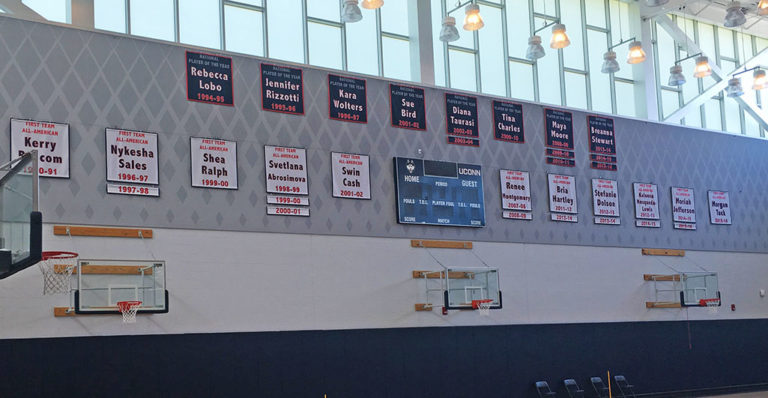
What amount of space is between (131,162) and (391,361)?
6754mm

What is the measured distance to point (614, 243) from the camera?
22688 mm

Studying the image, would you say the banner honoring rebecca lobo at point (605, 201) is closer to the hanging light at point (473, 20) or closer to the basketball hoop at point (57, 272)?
the hanging light at point (473, 20)

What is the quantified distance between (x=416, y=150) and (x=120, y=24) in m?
6.81

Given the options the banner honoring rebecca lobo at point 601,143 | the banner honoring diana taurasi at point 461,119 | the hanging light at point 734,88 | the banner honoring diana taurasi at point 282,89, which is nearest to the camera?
the banner honoring diana taurasi at point 282,89

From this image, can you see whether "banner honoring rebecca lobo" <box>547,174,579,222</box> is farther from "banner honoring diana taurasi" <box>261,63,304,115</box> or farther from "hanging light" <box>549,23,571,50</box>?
"banner honoring diana taurasi" <box>261,63,304,115</box>

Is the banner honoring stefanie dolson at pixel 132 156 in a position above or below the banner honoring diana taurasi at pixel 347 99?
below

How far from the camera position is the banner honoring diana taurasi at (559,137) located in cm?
2205

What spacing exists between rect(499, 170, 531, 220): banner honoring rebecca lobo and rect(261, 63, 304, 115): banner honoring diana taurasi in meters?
5.47

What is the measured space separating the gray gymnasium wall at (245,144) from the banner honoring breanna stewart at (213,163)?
14 cm

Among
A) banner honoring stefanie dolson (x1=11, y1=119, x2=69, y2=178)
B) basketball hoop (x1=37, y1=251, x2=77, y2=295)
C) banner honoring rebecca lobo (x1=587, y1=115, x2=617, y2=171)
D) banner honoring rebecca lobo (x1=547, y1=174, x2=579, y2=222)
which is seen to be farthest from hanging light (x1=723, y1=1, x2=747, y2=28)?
basketball hoop (x1=37, y1=251, x2=77, y2=295)

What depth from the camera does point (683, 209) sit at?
24203 mm

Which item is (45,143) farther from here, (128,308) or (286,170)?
(286,170)

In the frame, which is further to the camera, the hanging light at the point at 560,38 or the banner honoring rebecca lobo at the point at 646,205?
the banner honoring rebecca lobo at the point at 646,205

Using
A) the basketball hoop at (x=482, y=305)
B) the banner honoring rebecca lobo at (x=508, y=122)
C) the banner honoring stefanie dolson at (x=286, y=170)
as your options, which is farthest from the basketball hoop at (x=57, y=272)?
the banner honoring rebecca lobo at (x=508, y=122)
